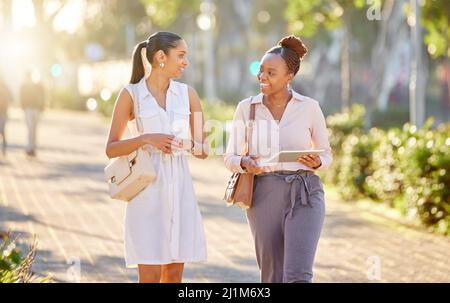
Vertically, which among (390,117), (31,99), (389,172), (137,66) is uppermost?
(137,66)

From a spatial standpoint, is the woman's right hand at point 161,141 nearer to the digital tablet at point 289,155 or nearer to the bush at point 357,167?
the digital tablet at point 289,155

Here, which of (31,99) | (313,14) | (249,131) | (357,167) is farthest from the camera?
(31,99)

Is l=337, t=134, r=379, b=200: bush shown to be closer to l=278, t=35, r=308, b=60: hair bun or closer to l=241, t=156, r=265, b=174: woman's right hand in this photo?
l=278, t=35, r=308, b=60: hair bun

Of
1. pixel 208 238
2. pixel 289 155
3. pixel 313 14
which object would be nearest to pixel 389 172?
pixel 208 238

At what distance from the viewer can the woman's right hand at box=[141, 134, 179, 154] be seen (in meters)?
5.86

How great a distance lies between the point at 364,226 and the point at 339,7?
9793 millimetres

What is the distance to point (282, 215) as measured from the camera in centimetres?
600

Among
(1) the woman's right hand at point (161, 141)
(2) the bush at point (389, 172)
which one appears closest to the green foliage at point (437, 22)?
(2) the bush at point (389, 172)

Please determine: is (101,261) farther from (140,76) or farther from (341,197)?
(341,197)

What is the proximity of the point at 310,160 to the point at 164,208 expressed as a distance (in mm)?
799

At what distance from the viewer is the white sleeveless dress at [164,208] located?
598cm

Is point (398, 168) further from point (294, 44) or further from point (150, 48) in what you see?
point (150, 48)

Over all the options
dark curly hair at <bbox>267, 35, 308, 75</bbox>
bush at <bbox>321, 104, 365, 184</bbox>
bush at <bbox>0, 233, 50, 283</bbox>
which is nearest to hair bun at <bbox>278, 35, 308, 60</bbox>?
dark curly hair at <bbox>267, 35, 308, 75</bbox>
